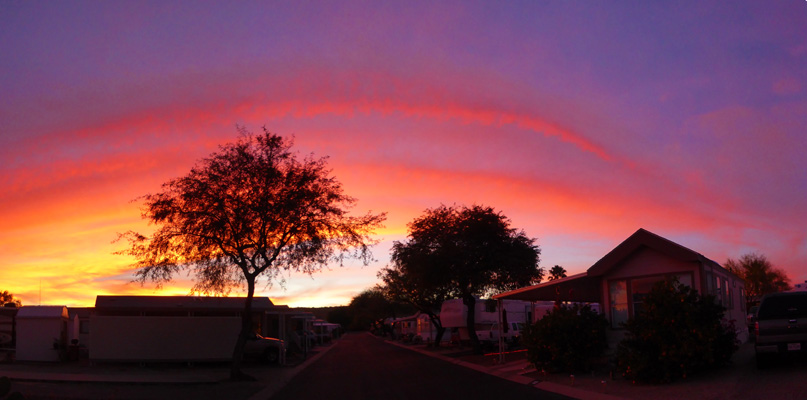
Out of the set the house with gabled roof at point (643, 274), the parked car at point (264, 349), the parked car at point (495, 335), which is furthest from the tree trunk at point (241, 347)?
the parked car at point (495, 335)

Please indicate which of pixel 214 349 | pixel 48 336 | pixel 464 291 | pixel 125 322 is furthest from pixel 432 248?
pixel 48 336

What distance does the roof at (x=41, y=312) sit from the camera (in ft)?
120

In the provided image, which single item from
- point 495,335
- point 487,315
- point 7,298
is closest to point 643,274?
point 495,335

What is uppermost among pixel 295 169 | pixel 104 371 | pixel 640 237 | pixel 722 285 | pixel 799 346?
pixel 295 169

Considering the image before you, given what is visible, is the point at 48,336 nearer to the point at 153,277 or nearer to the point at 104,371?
the point at 104,371

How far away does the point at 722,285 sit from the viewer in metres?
23.6

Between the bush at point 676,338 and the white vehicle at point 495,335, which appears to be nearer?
the bush at point 676,338

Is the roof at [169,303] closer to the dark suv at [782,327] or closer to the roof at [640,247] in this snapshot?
the roof at [640,247]

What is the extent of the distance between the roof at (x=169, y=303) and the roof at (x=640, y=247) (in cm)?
2223

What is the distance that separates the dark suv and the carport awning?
7.91 metres

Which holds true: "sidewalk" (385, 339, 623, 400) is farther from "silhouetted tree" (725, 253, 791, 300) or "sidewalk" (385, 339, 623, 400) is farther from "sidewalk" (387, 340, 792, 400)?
"silhouetted tree" (725, 253, 791, 300)

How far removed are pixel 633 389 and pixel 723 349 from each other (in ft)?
9.60

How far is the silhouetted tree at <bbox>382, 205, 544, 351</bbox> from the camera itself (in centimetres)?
4047

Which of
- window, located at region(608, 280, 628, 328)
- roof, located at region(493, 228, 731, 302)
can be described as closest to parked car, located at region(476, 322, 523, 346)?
roof, located at region(493, 228, 731, 302)
